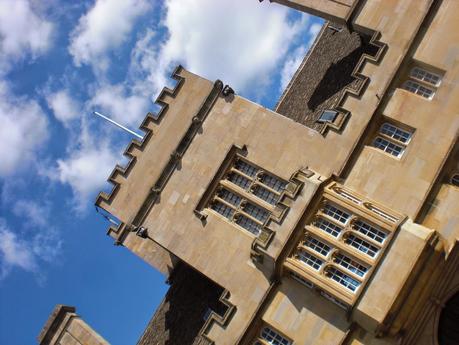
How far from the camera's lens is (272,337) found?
76.3ft

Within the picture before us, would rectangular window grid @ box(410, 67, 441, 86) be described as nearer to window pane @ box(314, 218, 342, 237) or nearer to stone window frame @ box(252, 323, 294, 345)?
window pane @ box(314, 218, 342, 237)

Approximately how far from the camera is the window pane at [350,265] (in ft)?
69.0

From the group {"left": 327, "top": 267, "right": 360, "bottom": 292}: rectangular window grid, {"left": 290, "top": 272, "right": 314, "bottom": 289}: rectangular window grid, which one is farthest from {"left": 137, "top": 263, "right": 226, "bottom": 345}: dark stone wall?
{"left": 327, "top": 267, "right": 360, "bottom": 292}: rectangular window grid

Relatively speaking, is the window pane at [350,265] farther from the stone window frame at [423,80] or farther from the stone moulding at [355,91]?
the stone window frame at [423,80]

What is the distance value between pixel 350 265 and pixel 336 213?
2.43 meters

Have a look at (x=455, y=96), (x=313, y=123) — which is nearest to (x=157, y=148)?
(x=313, y=123)

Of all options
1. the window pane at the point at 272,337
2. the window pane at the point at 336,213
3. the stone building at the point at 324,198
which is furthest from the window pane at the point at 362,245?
the window pane at the point at 272,337

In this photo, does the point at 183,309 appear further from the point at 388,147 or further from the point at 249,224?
the point at 388,147

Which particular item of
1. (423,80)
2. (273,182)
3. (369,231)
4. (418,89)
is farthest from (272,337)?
(423,80)

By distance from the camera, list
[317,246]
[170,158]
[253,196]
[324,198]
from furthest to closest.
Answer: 1. [170,158]
2. [253,196]
3. [324,198]
4. [317,246]

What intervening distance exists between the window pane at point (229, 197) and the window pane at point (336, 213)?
4912 mm

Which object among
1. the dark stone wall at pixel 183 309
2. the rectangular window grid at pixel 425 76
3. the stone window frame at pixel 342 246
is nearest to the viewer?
the stone window frame at pixel 342 246

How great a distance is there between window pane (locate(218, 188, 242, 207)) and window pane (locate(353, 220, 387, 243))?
645 cm

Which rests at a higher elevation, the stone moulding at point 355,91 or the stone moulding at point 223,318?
the stone moulding at point 355,91
